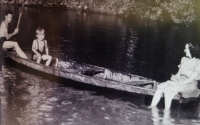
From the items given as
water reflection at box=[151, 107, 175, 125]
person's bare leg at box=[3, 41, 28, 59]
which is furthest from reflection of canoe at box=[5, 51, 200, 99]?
water reflection at box=[151, 107, 175, 125]

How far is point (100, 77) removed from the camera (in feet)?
15.6

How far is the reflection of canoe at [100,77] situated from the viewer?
159 inches

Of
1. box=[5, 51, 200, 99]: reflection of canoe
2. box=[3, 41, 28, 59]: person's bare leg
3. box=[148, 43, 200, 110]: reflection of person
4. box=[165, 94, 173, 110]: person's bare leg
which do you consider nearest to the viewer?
box=[148, 43, 200, 110]: reflection of person

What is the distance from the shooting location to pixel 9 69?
17.2 feet

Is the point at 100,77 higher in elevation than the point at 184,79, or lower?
lower

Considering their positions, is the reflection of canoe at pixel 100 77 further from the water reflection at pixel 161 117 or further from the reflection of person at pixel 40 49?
the water reflection at pixel 161 117

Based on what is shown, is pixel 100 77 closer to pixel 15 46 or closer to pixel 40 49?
pixel 40 49

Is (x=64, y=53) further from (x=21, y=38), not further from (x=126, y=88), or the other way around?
(x=126, y=88)

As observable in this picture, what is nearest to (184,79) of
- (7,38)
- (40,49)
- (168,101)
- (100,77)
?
(168,101)

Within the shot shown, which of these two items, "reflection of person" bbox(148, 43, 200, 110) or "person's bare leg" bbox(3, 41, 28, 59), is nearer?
"reflection of person" bbox(148, 43, 200, 110)

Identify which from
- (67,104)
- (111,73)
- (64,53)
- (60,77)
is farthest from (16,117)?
(64,53)

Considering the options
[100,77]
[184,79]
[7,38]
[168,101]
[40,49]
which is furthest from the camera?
[7,38]

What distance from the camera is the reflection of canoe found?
4.03m

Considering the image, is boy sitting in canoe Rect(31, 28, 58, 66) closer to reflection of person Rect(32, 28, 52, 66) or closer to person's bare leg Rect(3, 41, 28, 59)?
reflection of person Rect(32, 28, 52, 66)
